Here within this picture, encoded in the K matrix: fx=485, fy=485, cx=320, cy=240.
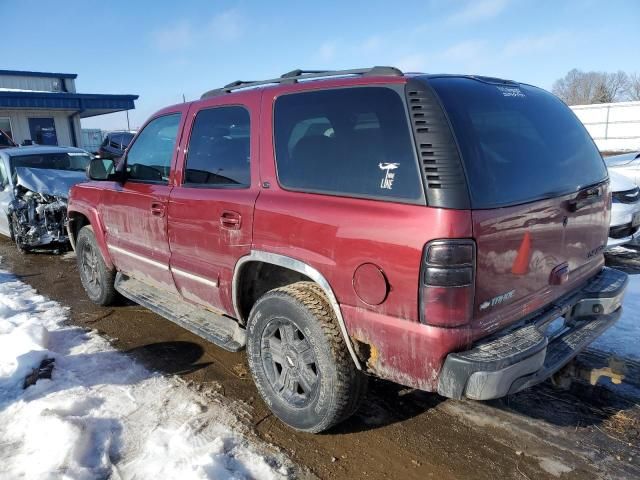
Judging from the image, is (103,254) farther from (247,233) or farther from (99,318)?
(247,233)

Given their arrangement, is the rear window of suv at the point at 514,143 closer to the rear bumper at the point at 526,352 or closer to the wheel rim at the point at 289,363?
the rear bumper at the point at 526,352

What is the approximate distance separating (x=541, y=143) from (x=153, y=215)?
2.85 metres

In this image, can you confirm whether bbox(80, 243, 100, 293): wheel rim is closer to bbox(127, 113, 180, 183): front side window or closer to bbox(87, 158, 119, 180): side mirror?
bbox(87, 158, 119, 180): side mirror

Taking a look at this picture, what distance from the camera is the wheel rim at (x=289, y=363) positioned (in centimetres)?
282

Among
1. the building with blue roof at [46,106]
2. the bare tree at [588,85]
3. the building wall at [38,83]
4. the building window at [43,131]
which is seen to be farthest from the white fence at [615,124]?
the bare tree at [588,85]

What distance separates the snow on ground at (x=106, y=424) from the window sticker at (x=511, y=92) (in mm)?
2436

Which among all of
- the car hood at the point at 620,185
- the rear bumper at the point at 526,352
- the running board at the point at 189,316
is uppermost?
the car hood at the point at 620,185

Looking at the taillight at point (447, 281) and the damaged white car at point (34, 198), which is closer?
the taillight at point (447, 281)

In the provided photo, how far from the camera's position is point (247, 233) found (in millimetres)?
3031

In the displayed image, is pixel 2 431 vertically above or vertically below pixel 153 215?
below

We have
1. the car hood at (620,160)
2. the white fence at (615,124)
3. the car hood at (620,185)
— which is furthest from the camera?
the white fence at (615,124)

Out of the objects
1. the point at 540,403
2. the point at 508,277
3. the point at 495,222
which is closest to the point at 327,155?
the point at 495,222

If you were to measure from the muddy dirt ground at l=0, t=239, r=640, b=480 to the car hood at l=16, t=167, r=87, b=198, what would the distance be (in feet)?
17.0

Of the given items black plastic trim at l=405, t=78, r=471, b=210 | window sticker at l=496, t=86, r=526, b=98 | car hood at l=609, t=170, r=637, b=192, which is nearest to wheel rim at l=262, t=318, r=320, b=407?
black plastic trim at l=405, t=78, r=471, b=210
